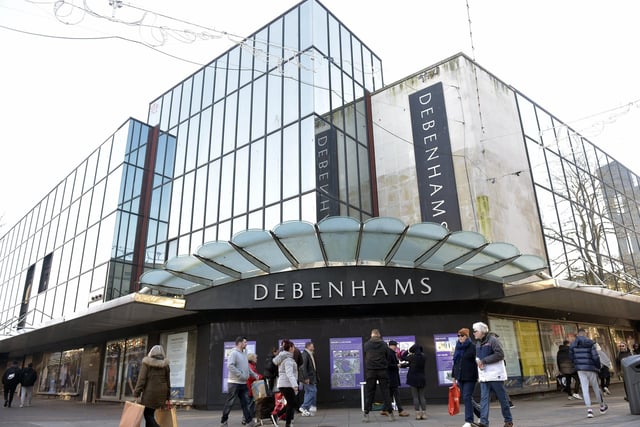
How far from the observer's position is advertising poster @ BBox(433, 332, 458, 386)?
476 inches

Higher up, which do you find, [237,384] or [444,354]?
[444,354]

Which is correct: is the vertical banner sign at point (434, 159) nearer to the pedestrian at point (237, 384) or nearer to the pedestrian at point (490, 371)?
the pedestrian at point (490, 371)

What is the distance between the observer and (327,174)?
15.6m

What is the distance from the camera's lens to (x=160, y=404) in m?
6.51

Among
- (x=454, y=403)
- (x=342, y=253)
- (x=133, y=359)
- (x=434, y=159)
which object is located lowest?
(x=454, y=403)

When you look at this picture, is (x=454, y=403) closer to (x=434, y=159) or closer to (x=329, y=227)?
(x=329, y=227)

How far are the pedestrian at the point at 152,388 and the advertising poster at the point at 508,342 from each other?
9.74 meters

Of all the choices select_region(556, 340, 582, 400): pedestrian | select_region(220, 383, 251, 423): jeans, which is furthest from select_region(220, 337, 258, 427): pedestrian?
select_region(556, 340, 582, 400): pedestrian

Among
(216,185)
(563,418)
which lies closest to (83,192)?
(216,185)

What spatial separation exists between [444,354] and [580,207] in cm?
1222

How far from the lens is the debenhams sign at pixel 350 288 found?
1233cm

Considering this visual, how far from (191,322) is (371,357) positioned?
7.76m

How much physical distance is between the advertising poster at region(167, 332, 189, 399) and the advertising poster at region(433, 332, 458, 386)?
7.74 meters

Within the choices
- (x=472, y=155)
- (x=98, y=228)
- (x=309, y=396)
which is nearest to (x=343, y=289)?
(x=309, y=396)
